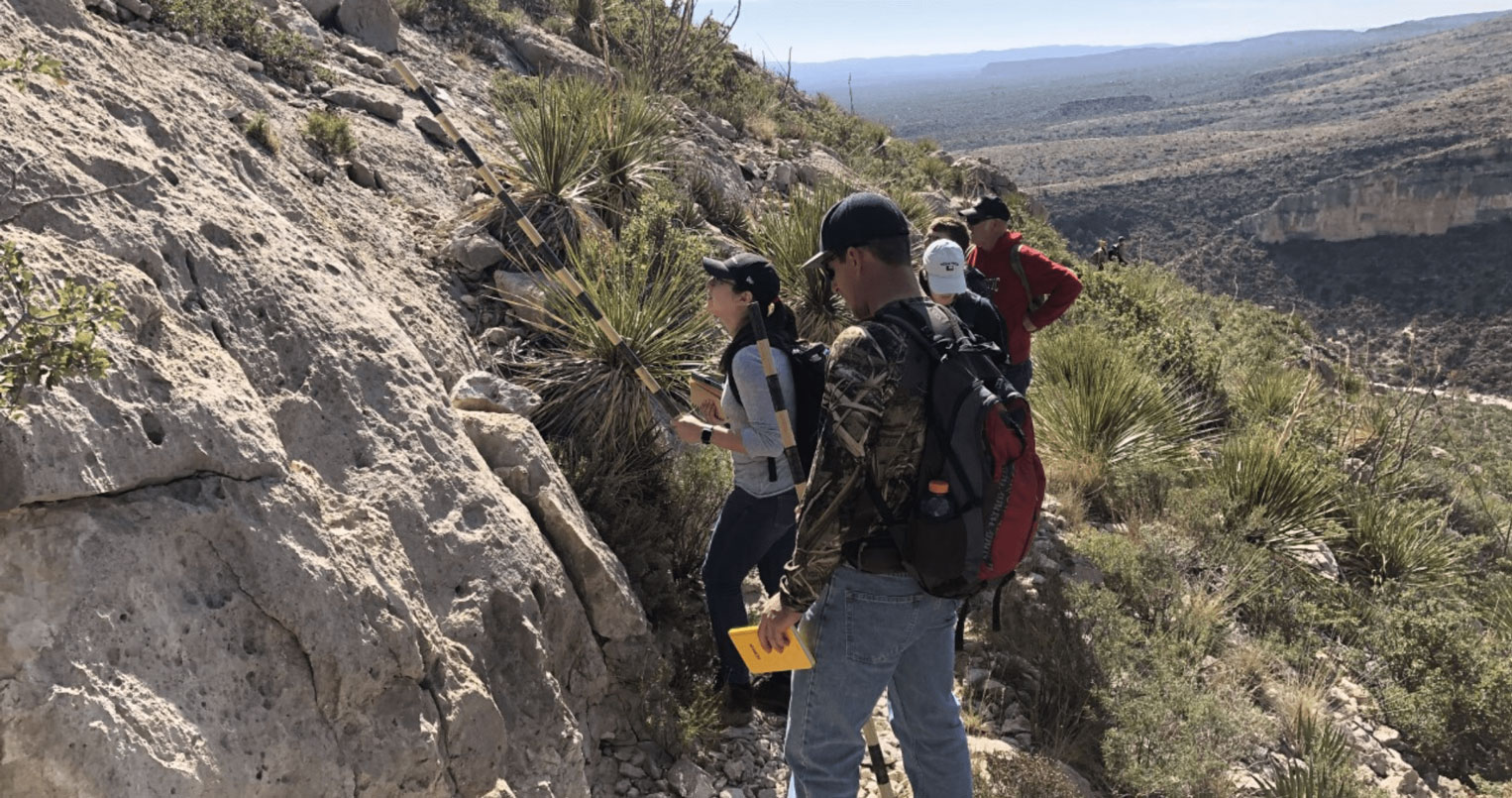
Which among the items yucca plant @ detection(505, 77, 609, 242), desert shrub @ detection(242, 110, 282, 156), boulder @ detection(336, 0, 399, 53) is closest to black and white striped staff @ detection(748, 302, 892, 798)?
desert shrub @ detection(242, 110, 282, 156)

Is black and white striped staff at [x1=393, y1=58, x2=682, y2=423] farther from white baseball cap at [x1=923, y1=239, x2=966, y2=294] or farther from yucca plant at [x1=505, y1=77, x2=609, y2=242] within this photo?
yucca plant at [x1=505, y1=77, x2=609, y2=242]

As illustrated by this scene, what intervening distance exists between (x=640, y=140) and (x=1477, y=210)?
8470 cm

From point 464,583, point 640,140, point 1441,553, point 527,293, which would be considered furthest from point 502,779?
A: point 1441,553

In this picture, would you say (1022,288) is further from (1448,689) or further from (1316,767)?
(1448,689)

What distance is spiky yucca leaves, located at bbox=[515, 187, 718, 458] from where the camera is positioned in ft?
15.3

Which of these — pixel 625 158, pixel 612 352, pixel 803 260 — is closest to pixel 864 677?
pixel 612 352

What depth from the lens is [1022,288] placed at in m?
4.89

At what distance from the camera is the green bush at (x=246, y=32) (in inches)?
223

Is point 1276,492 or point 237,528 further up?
point 237,528

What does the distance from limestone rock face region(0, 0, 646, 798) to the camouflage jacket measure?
1317mm

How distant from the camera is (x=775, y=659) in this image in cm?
261

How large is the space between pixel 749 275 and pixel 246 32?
191 inches

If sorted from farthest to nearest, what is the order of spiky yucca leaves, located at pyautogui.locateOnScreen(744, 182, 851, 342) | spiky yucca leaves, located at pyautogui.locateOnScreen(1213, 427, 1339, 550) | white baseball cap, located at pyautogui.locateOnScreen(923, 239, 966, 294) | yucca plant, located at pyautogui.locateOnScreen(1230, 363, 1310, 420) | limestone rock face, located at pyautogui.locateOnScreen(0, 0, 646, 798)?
1. yucca plant, located at pyautogui.locateOnScreen(1230, 363, 1310, 420)
2. spiky yucca leaves, located at pyautogui.locateOnScreen(744, 182, 851, 342)
3. spiky yucca leaves, located at pyautogui.locateOnScreen(1213, 427, 1339, 550)
4. white baseball cap, located at pyautogui.locateOnScreen(923, 239, 966, 294)
5. limestone rock face, located at pyautogui.locateOnScreen(0, 0, 646, 798)

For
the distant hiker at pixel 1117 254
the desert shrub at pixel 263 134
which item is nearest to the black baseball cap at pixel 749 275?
the desert shrub at pixel 263 134
